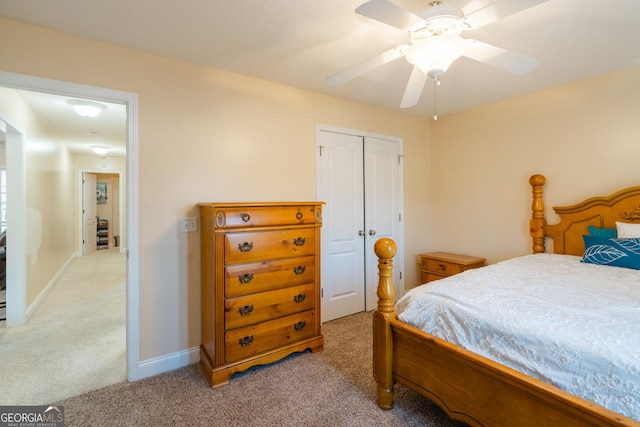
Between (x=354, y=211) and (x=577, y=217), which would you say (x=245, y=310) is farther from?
(x=577, y=217)

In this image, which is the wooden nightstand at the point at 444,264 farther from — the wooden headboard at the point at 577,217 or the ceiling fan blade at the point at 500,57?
the ceiling fan blade at the point at 500,57

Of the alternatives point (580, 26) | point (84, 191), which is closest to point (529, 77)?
point (580, 26)

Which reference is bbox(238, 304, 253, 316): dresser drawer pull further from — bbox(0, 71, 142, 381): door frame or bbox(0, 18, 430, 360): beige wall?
bbox(0, 71, 142, 381): door frame

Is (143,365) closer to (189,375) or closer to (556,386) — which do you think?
(189,375)

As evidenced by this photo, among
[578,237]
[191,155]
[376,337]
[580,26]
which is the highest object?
[580,26]

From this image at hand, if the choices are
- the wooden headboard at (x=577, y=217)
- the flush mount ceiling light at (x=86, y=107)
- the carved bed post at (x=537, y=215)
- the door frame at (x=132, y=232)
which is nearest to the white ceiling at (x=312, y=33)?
the door frame at (x=132, y=232)

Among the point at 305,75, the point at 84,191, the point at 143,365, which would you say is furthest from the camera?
the point at 84,191

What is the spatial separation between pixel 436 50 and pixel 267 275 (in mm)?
1790

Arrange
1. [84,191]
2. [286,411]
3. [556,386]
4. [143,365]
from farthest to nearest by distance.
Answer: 1. [84,191]
2. [143,365]
3. [286,411]
4. [556,386]

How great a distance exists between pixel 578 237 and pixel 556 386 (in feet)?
7.30

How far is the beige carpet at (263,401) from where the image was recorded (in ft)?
5.55

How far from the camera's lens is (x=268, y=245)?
2.23 meters

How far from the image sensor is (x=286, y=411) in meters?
1.77

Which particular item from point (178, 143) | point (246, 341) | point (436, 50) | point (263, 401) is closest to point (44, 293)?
point (178, 143)
